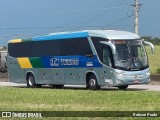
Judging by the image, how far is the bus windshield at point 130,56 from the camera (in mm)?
26391

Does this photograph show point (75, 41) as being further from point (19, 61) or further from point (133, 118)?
point (133, 118)

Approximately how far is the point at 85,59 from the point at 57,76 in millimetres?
3569

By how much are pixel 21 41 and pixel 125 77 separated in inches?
405

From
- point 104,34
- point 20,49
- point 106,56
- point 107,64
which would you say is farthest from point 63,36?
point 20,49

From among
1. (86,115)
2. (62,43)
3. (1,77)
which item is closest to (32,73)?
(62,43)

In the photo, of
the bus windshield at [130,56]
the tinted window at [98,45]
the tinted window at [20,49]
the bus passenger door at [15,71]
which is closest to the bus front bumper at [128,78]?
the bus windshield at [130,56]

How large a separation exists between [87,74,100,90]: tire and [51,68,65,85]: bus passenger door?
9.25 ft

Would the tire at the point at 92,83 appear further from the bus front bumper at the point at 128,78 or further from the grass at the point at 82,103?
the grass at the point at 82,103

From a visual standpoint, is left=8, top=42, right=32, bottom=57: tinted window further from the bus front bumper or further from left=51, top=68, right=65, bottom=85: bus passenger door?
the bus front bumper

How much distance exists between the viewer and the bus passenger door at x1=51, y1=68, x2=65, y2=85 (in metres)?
30.5

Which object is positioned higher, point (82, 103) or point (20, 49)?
point (20, 49)

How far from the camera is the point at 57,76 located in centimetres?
3100

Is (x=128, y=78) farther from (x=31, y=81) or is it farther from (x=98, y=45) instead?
(x=31, y=81)

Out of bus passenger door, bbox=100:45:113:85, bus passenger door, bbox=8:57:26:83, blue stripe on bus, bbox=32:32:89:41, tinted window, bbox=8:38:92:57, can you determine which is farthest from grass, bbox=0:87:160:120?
bus passenger door, bbox=8:57:26:83
